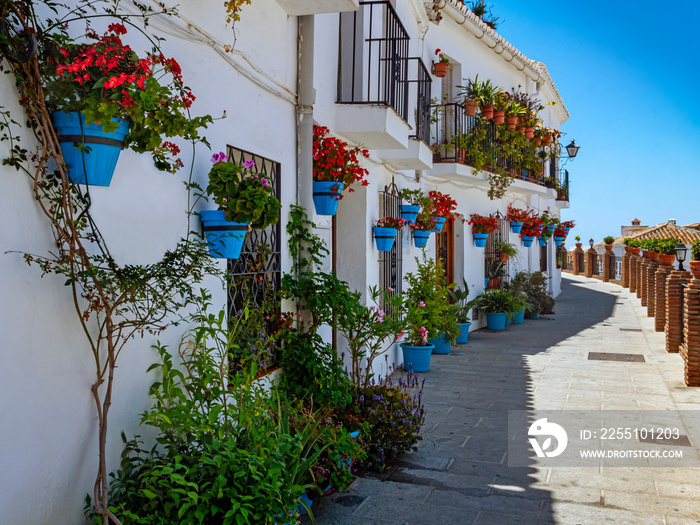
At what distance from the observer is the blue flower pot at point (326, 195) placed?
604 cm

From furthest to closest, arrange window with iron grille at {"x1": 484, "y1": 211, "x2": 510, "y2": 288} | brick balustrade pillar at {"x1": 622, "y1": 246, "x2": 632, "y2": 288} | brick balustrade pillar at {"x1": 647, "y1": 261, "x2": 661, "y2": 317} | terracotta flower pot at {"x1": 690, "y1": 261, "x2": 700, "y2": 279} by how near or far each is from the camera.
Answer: brick balustrade pillar at {"x1": 622, "y1": 246, "x2": 632, "y2": 288} < brick balustrade pillar at {"x1": 647, "y1": 261, "x2": 661, "y2": 317} < window with iron grille at {"x1": 484, "y1": 211, "x2": 510, "y2": 288} < terracotta flower pot at {"x1": 690, "y1": 261, "x2": 700, "y2": 279}

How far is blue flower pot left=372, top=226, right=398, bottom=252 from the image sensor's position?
811cm

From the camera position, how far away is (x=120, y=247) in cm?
336

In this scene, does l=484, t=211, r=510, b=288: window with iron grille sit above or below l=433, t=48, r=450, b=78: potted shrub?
below

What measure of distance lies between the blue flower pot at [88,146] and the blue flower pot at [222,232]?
1.08 m

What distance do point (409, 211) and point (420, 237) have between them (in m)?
0.69

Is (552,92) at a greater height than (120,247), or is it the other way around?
(552,92)

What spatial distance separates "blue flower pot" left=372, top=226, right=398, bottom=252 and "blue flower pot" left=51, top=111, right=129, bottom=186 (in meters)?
5.37

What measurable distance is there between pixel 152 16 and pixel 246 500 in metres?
2.75

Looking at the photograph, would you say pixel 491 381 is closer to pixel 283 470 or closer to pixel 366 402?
pixel 366 402

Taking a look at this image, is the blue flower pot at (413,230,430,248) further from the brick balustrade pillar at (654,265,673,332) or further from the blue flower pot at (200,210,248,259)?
the blue flower pot at (200,210,248,259)

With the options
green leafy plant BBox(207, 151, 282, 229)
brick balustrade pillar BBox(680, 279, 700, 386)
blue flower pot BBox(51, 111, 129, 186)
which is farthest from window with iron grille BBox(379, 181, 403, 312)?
blue flower pot BBox(51, 111, 129, 186)

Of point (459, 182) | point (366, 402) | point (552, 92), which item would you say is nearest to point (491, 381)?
point (366, 402)

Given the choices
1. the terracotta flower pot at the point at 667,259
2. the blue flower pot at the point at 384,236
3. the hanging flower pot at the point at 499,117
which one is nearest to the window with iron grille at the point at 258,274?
the blue flower pot at the point at 384,236
